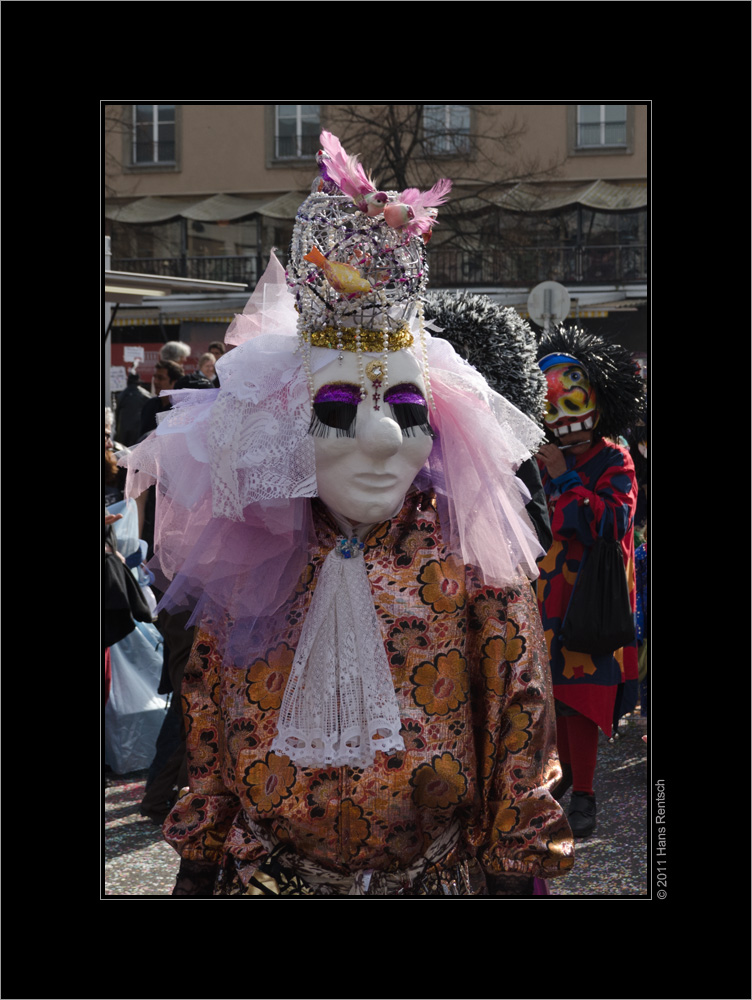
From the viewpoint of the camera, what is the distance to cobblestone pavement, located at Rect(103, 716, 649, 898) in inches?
157

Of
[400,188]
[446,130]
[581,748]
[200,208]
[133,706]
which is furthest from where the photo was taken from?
[200,208]

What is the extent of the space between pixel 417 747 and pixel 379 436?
24.8 inches

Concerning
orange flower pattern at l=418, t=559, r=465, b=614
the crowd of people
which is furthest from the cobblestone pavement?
orange flower pattern at l=418, t=559, r=465, b=614

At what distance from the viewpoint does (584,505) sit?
4.48m

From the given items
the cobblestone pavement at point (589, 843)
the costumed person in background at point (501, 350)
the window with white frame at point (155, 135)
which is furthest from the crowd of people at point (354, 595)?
the window with white frame at point (155, 135)

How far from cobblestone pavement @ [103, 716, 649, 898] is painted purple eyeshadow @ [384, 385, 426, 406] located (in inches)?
77.3

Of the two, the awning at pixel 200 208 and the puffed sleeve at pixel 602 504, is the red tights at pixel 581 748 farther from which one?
the awning at pixel 200 208

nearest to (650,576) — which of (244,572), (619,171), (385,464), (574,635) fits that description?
(385,464)

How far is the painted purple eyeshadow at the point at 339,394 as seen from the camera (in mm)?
2156

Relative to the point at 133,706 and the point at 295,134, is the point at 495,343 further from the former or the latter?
the point at 295,134

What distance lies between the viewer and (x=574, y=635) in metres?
4.34

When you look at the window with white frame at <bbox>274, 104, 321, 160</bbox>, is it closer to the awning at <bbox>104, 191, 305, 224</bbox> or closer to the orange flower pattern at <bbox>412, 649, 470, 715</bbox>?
the awning at <bbox>104, 191, 305, 224</bbox>

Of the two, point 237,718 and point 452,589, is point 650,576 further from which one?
point 237,718

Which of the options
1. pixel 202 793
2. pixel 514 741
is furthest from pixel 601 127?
pixel 202 793
